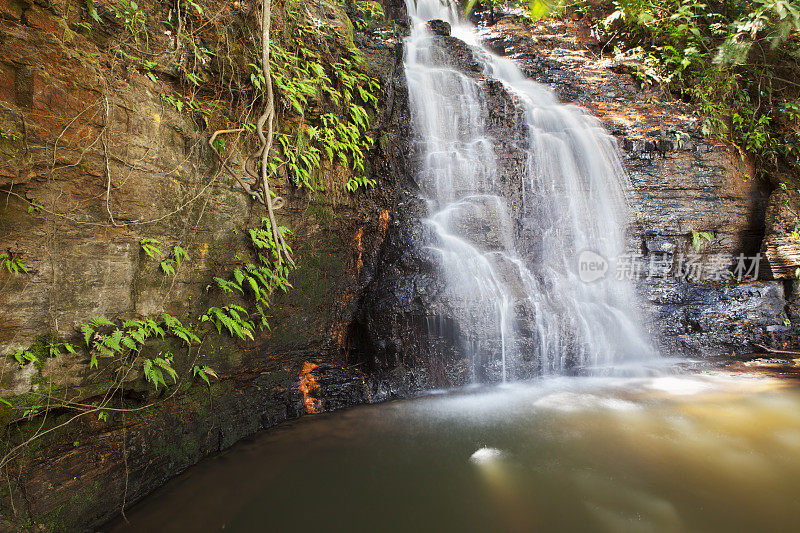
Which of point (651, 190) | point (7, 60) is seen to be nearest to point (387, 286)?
point (7, 60)

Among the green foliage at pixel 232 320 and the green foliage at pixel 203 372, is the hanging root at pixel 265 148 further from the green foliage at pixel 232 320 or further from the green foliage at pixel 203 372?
the green foliage at pixel 203 372

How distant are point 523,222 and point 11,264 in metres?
6.11

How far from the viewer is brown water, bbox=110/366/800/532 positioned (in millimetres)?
2590

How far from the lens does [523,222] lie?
6238 millimetres

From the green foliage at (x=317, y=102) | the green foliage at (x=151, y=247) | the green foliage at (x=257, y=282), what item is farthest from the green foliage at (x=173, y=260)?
the green foliage at (x=317, y=102)

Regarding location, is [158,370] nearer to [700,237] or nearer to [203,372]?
[203,372]

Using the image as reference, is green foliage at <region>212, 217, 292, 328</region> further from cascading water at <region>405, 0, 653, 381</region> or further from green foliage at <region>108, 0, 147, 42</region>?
cascading water at <region>405, 0, 653, 381</region>

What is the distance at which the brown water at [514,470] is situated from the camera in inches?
102

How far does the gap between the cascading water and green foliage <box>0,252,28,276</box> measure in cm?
412

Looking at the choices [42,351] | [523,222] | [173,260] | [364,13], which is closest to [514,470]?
[173,260]

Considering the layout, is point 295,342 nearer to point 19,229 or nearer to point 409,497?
point 409,497

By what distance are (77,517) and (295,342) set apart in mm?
2286

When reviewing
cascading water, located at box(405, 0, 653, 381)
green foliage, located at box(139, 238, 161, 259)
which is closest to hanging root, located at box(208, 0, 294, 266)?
green foliage, located at box(139, 238, 161, 259)

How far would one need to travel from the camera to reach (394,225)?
5445mm
